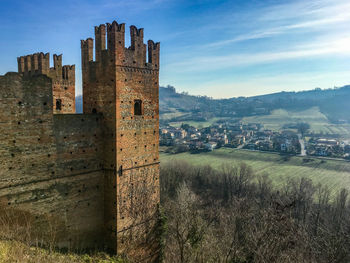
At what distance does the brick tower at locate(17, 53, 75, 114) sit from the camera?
1889 cm

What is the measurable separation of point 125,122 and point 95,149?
88.4 inches

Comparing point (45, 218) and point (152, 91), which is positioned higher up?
point (152, 91)

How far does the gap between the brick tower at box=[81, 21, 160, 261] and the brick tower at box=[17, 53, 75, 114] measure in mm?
3742

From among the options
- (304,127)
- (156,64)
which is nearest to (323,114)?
(304,127)

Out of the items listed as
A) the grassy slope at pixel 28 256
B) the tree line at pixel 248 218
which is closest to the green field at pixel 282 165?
the tree line at pixel 248 218

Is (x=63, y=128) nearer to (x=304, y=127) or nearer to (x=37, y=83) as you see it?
(x=37, y=83)

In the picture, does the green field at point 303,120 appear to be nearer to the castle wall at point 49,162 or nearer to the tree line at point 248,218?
the tree line at point 248,218

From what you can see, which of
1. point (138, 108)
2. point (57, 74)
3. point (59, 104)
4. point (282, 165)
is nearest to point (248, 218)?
point (138, 108)

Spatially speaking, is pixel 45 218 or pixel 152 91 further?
pixel 152 91

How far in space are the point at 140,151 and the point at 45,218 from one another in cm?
604

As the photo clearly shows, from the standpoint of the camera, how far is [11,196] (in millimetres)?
12109

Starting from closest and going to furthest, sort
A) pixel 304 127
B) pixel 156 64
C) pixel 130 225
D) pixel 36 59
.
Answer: pixel 130 225, pixel 156 64, pixel 36 59, pixel 304 127

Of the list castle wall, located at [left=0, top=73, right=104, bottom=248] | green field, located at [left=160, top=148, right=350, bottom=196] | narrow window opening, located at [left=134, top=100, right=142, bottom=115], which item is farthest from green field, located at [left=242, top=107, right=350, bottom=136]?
castle wall, located at [left=0, top=73, right=104, bottom=248]

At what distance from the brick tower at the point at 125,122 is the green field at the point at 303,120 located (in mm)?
120249
